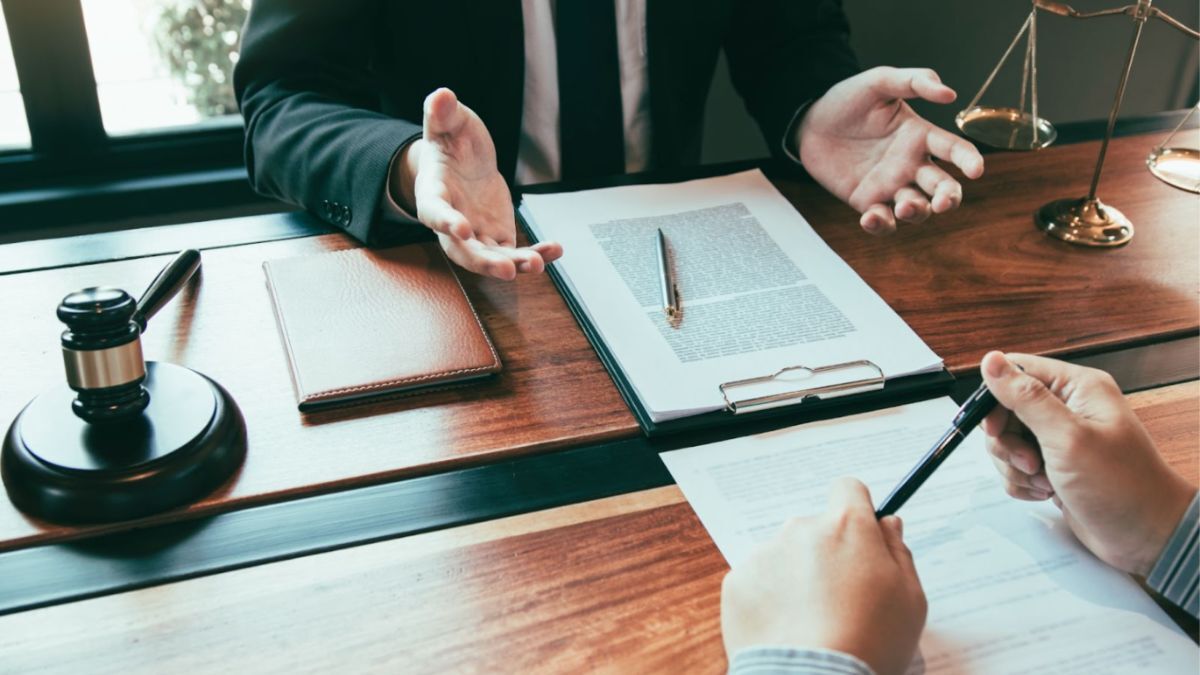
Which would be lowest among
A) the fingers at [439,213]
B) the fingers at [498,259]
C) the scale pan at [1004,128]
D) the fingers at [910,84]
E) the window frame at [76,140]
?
the window frame at [76,140]

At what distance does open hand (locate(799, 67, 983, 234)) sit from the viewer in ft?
3.60

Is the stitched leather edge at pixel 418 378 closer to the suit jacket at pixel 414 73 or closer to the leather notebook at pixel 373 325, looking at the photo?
the leather notebook at pixel 373 325

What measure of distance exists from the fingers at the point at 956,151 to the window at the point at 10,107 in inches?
64.1

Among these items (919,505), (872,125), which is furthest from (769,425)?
(872,125)

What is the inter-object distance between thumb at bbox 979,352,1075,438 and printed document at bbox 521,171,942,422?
0.17 meters

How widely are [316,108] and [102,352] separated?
1.91 feet

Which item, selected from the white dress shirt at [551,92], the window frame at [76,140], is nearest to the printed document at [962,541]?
the white dress shirt at [551,92]

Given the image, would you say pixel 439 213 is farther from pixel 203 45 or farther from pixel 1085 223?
pixel 203 45

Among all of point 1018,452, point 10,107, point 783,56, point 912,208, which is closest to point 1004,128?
point 912,208

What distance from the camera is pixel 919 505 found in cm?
77

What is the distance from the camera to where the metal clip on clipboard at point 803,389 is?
2.79 feet

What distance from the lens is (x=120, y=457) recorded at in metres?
0.72

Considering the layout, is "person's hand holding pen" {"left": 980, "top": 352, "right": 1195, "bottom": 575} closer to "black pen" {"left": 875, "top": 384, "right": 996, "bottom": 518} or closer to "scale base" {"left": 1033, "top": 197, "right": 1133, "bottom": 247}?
"black pen" {"left": 875, "top": 384, "right": 996, "bottom": 518}

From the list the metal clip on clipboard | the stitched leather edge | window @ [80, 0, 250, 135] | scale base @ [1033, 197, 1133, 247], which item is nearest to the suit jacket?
the stitched leather edge
